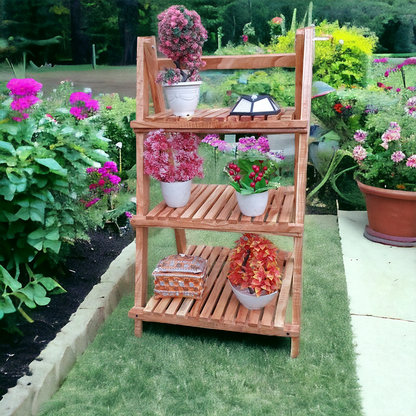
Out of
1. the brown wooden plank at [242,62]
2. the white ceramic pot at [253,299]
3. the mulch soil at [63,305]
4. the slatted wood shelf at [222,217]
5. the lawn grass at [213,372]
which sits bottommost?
the lawn grass at [213,372]

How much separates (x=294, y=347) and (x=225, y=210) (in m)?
0.68

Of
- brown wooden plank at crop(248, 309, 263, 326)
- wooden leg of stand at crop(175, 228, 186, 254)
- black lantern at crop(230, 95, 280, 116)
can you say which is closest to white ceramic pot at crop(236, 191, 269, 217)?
black lantern at crop(230, 95, 280, 116)

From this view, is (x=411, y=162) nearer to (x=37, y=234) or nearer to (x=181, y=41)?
(x=181, y=41)

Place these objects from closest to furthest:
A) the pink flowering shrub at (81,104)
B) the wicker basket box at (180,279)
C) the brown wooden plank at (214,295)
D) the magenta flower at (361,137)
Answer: the brown wooden plank at (214,295) < the wicker basket box at (180,279) < the pink flowering shrub at (81,104) < the magenta flower at (361,137)

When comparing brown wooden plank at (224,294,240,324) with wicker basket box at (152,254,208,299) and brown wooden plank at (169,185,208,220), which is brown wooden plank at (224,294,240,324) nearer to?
wicker basket box at (152,254,208,299)

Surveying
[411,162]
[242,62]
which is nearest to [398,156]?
[411,162]

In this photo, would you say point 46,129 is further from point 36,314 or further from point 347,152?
point 347,152

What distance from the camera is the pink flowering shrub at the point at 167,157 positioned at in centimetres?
199

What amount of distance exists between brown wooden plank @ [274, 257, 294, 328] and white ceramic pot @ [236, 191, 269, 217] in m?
0.47

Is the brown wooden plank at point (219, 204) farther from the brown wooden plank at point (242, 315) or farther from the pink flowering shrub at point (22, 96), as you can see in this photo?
Result: the pink flowering shrub at point (22, 96)

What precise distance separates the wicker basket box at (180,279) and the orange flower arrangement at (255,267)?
169 mm

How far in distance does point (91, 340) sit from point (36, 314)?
0.28 m

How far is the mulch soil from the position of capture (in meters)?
1.73

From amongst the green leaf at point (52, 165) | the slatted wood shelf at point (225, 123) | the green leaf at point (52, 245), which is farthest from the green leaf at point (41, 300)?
the slatted wood shelf at point (225, 123)
